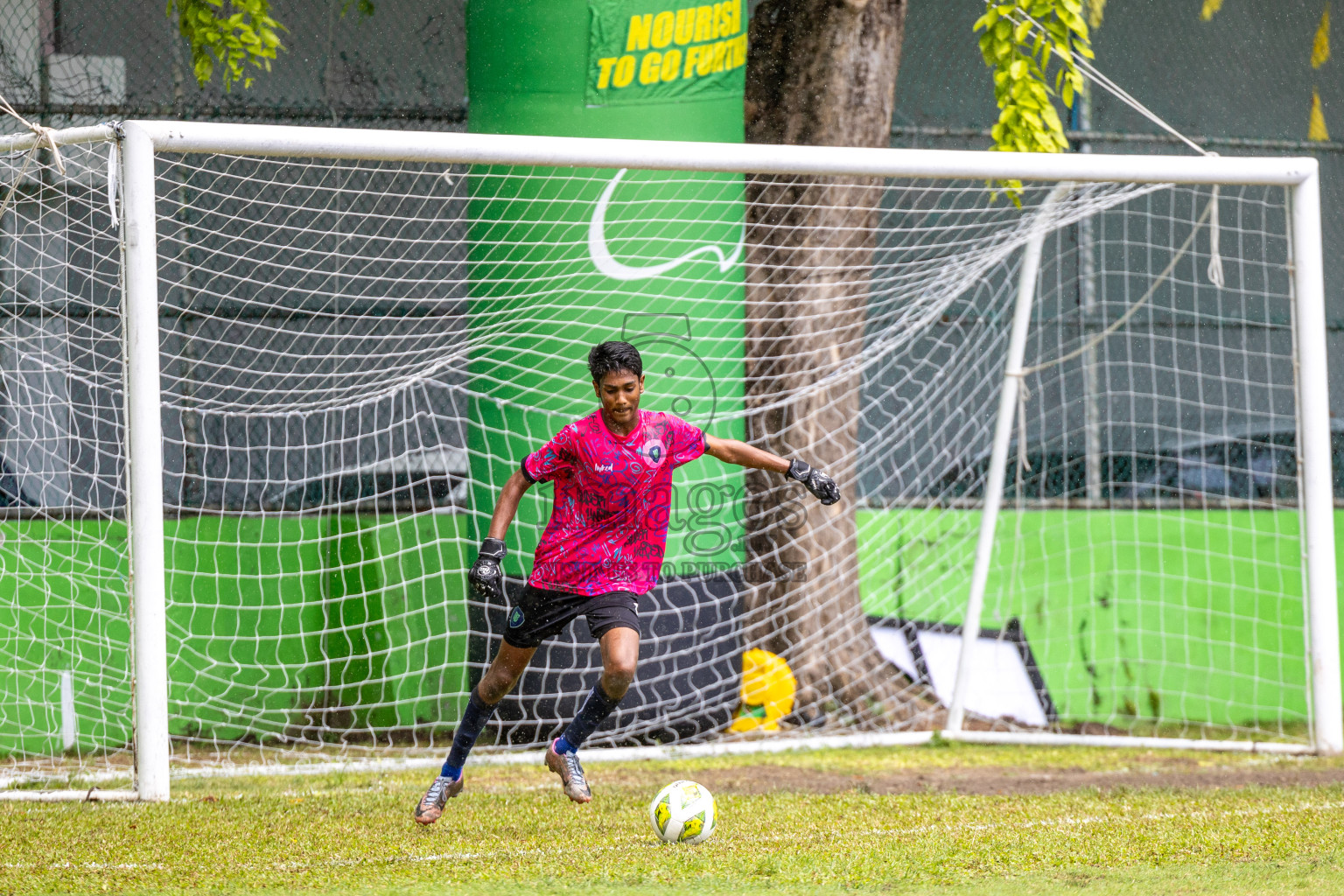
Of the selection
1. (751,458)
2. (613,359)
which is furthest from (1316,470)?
(613,359)

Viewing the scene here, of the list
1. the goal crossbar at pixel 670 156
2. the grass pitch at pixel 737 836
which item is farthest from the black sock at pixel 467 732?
the goal crossbar at pixel 670 156

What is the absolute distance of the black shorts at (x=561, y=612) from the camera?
4.76 m

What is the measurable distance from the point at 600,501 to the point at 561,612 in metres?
0.41

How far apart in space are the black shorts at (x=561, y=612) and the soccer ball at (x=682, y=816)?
63 centimetres

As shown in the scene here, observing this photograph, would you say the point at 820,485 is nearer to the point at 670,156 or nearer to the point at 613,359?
the point at 613,359

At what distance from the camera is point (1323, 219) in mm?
9023

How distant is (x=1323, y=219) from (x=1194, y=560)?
108 inches

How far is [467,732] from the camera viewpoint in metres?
4.91

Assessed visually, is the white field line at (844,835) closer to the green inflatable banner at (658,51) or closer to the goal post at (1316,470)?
the goal post at (1316,470)

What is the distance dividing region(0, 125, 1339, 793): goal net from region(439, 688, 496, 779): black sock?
1.75 metres

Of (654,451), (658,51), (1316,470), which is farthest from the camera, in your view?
(658,51)

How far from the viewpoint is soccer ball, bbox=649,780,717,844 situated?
→ 434 centimetres

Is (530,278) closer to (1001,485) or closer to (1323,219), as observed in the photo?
(1001,485)

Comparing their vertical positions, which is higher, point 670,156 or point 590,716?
point 670,156
